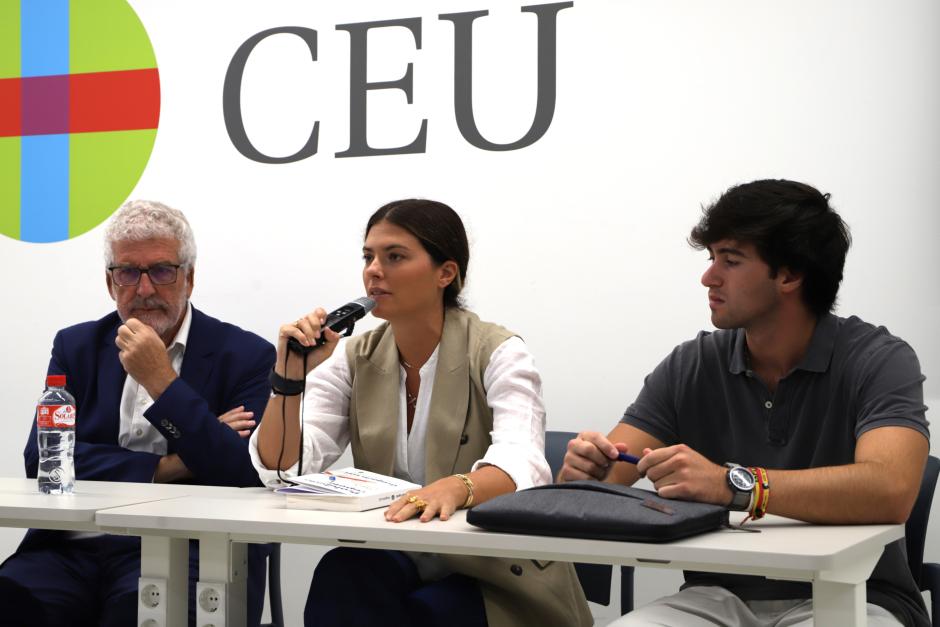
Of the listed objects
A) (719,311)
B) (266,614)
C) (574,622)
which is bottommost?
(266,614)

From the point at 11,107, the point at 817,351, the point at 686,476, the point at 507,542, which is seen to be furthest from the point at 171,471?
the point at 11,107

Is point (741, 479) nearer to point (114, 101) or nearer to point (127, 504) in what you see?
point (127, 504)

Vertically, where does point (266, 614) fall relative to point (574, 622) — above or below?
below

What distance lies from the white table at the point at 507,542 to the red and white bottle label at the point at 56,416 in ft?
1.18

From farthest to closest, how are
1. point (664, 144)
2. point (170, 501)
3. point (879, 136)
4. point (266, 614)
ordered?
point (266, 614)
point (664, 144)
point (879, 136)
point (170, 501)

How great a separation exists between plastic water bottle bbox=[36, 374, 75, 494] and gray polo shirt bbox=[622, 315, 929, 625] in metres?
1.23

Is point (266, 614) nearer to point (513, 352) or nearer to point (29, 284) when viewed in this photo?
point (29, 284)

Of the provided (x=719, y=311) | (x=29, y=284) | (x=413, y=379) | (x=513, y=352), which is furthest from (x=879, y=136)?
(x=29, y=284)

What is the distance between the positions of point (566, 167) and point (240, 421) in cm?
128

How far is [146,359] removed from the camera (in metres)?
2.65

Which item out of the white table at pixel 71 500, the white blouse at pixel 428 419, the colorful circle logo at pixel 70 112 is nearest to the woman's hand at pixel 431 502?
the white blouse at pixel 428 419

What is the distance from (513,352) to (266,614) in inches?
68.5

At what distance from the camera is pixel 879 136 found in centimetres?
294

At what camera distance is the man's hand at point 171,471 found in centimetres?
265
